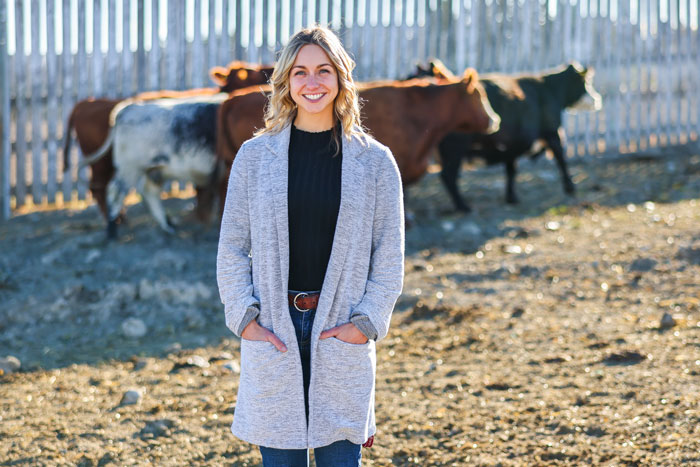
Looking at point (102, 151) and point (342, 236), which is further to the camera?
point (102, 151)

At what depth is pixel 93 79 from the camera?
970 centimetres

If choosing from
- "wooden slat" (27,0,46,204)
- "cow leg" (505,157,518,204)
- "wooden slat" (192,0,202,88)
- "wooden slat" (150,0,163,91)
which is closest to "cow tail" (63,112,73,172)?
"wooden slat" (27,0,46,204)

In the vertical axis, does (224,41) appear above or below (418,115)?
above

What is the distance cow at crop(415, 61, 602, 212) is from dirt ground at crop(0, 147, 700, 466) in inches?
19.4

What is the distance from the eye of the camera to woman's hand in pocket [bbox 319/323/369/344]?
8.32 ft

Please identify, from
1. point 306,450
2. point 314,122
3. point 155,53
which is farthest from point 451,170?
point 306,450

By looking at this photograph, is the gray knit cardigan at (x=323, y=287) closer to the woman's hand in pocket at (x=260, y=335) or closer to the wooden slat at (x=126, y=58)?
the woman's hand in pocket at (x=260, y=335)

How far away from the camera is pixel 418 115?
25.5 feet

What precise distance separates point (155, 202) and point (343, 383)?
5.80 metres

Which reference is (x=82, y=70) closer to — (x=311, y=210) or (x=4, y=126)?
(x=4, y=126)

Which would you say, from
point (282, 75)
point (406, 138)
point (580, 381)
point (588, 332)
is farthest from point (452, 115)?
point (282, 75)

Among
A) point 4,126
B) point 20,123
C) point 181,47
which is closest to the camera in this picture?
point 4,126

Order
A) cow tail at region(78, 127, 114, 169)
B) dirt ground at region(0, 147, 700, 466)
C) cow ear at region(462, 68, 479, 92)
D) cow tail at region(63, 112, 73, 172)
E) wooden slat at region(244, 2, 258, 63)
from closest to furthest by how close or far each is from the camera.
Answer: dirt ground at region(0, 147, 700, 466)
cow ear at region(462, 68, 479, 92)
cow tail at region(78, 127, 114, 169)
cow tail at region(63, 112, 73, 172)
wooden slat at region(244, 2, 258, 63)

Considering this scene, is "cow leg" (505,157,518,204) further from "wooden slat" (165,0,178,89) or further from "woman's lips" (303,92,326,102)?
"woman's lips" (303,92,326,102)
